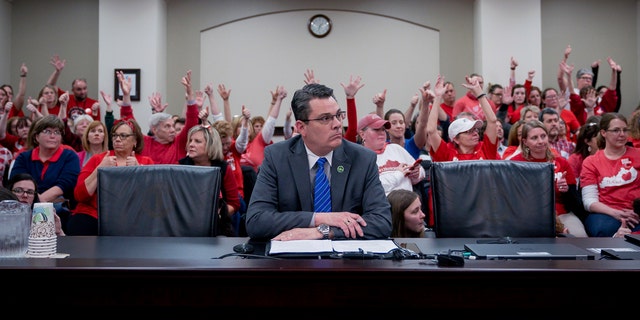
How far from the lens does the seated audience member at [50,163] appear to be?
386 cm

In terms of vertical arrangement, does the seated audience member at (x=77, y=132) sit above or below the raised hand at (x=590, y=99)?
below

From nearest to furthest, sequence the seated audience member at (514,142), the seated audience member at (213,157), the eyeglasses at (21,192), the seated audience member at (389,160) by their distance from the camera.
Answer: the eyeglasses at (21,192) < the seated audience member at (389,160) < the seated audience member at (213,157) < the seated audience member at (514,142)

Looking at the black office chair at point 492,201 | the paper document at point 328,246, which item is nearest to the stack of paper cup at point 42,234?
the paper document at point 328,246

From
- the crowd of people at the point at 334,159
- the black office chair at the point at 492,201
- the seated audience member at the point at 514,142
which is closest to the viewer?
the crowd of people at the point at 334,159

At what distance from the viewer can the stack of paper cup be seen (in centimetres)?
168

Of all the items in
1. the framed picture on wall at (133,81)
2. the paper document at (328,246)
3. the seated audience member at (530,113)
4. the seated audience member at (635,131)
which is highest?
the framed picture on wall at (133,81)

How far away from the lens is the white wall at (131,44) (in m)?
6.95

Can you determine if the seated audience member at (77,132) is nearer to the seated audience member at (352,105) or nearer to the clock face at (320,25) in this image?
the seated audience member at (352,105)

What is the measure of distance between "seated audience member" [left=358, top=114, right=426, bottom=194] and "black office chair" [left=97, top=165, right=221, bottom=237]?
133cm

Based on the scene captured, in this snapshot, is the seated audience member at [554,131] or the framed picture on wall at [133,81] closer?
the seated audience member at [554,131]

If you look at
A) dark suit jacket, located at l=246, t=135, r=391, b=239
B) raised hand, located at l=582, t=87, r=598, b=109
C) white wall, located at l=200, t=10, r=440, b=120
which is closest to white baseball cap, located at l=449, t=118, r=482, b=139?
dark suit jacket, located at l=246, t=135, r=391, b=239

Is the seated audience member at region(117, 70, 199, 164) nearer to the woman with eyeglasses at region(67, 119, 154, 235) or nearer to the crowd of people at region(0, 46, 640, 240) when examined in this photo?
the crowd of people at region(0, 46, 640, 240)

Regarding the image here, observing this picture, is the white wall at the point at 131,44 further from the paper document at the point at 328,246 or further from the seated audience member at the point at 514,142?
the paper document at the point at 328,246

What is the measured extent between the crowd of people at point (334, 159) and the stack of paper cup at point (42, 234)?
650 mm
